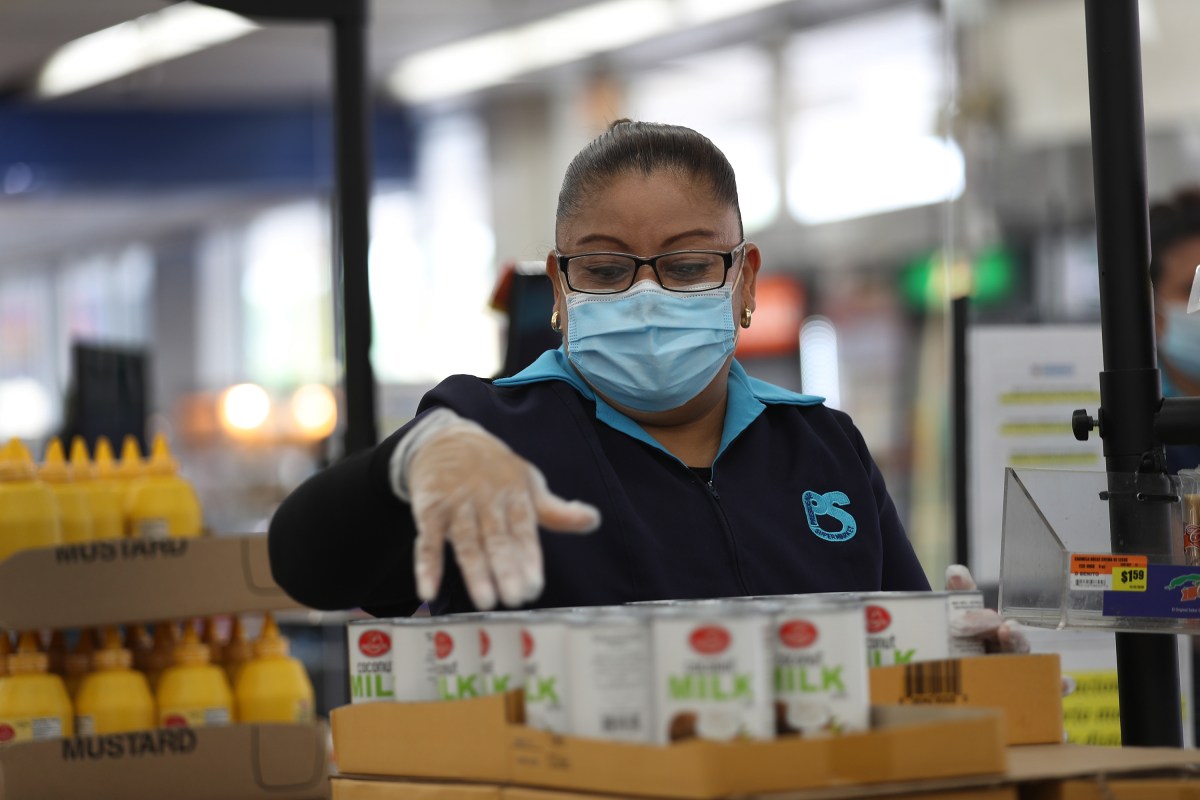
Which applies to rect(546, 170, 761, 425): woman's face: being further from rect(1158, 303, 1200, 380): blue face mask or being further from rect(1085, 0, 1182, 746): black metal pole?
rect(1158, 303, 1200, 380): blue face mask

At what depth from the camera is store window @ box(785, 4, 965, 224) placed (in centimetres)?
991

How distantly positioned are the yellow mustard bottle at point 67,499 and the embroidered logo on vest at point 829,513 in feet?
4.62

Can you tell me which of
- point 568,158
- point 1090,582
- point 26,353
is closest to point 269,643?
point 1090,582

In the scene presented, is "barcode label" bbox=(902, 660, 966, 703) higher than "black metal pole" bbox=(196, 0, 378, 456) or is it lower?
lower

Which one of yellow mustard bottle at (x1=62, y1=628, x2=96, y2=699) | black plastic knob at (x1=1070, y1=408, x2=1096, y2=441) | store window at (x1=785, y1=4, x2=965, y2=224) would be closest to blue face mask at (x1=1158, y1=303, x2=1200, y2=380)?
black plastic knob at (x1=1070, y1=408, x2=1096, y2=441)

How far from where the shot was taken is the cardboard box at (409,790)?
4.70 ft

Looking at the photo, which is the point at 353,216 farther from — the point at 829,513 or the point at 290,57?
the point at 290,57

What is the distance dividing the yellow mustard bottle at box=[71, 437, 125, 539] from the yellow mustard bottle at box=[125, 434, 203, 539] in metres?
0.03

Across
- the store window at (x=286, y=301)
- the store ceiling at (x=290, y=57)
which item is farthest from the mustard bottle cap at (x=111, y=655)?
the store window at (x=286, y=301)

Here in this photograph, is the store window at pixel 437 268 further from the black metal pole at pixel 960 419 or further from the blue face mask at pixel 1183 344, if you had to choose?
the blue face mask at pixel 1183 344

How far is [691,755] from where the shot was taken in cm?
123

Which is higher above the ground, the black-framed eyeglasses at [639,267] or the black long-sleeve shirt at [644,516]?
the black-framed eyeglasses at [639,267]

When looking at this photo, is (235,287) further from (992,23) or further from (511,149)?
(992,23)

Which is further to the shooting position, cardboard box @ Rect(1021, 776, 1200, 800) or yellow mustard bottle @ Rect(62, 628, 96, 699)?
yellow mustard bottle @ Rect(62, 628, 96, 699)
